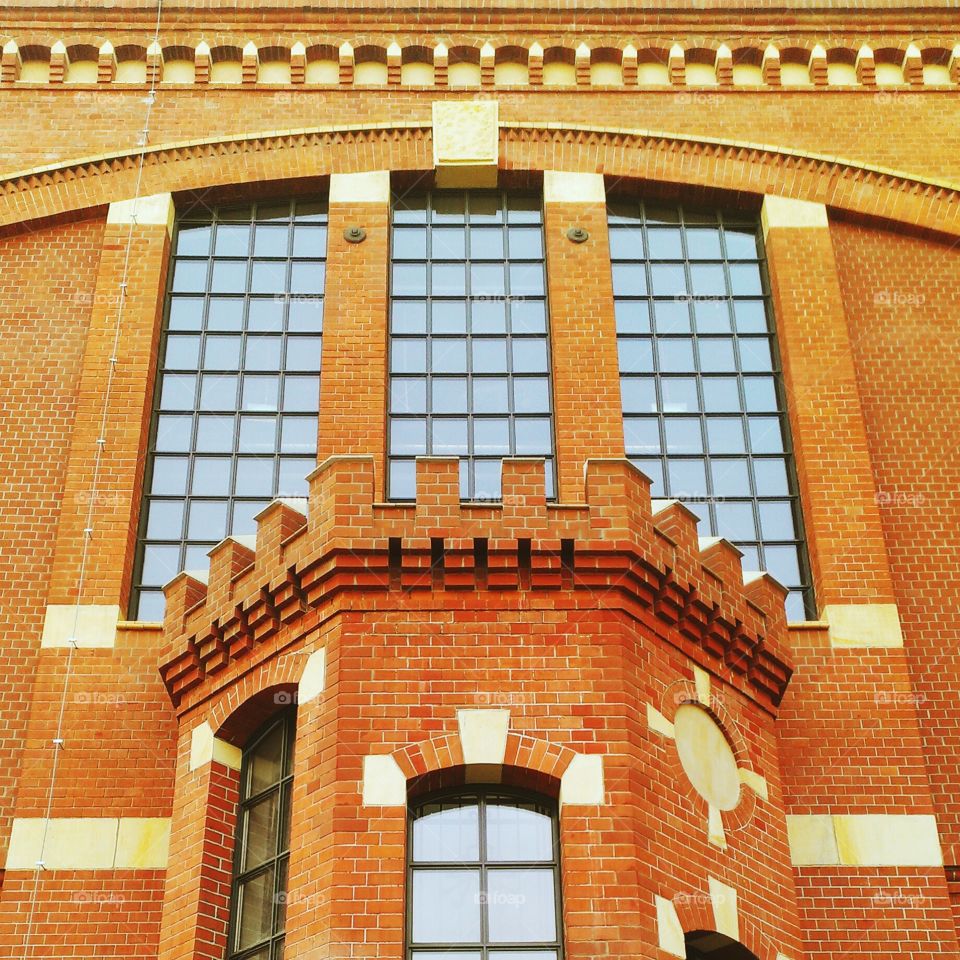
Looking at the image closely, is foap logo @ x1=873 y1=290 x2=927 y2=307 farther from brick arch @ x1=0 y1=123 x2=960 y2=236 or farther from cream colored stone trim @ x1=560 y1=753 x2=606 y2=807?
cream colored stone trim @ x1=560 y1=753 x2=606 y2=807

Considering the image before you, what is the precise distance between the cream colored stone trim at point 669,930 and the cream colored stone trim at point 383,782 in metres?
2.31

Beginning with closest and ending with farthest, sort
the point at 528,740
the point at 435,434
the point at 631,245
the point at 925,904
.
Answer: the point at 528,740 < the point at 925,904 < the point at 435,434 < the point at 631,245

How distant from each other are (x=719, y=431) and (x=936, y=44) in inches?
280

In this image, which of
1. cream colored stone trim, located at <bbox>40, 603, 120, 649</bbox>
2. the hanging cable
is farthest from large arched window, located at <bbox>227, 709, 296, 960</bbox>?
cream colored stone trim, located at <bbox>40, 603, 120, 649</bbox>

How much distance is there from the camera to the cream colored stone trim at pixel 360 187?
22.2 meters

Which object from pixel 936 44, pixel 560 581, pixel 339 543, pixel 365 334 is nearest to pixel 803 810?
pixel 560 581

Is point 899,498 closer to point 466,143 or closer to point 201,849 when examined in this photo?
point 466,143

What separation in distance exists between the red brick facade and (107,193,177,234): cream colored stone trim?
6cm

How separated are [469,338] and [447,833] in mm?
8400

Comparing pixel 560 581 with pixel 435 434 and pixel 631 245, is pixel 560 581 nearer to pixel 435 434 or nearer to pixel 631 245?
pixel 435 434

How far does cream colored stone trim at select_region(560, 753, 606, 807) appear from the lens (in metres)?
14.4

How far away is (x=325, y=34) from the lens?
2369 cm

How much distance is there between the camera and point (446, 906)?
46.4 feet

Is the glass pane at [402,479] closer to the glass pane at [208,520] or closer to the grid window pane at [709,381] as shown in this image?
the glass pane at [208,520]
